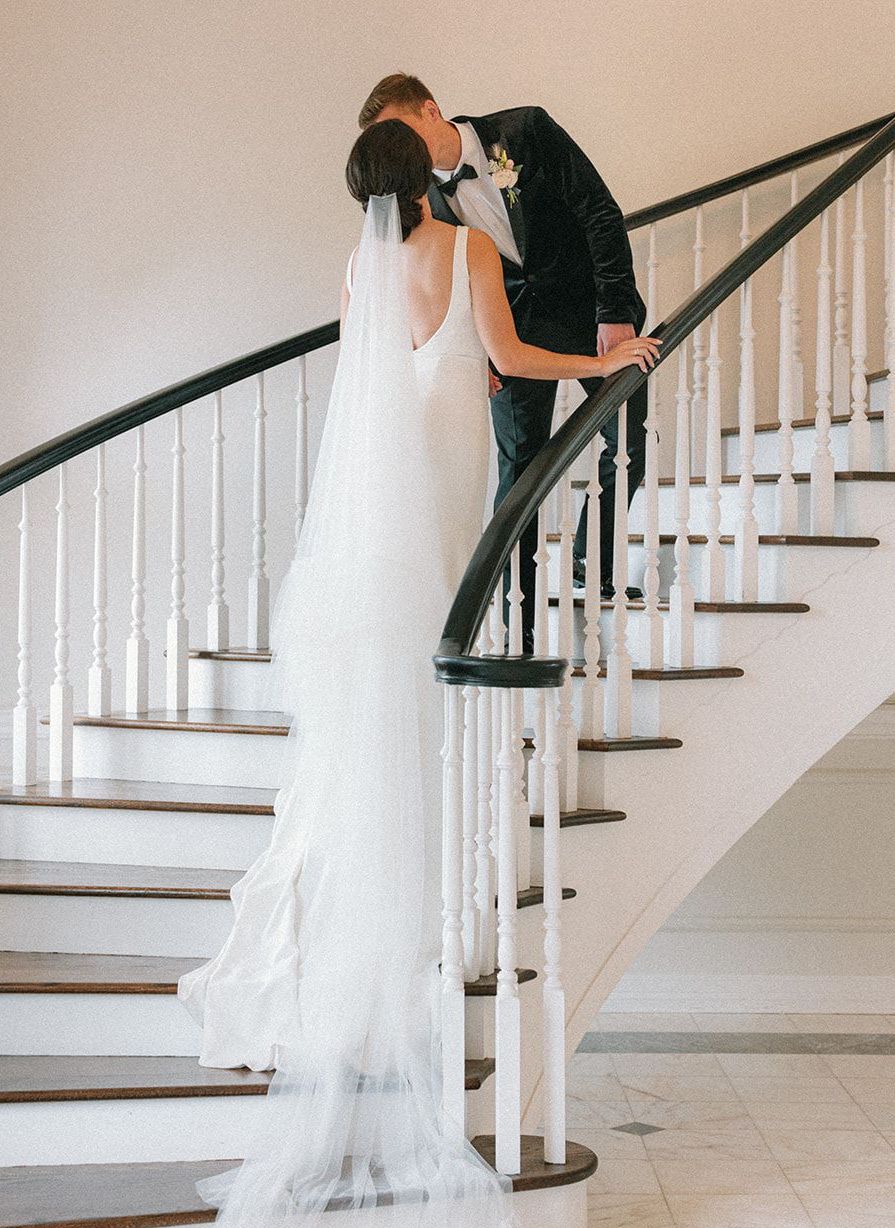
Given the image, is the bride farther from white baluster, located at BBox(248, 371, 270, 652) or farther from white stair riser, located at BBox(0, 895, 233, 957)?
white baluster, located at BBox(248, 371, 270, 652)

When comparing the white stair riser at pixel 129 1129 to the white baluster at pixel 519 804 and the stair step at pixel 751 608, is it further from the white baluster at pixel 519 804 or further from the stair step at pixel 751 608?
the stair step at pixel 751 608

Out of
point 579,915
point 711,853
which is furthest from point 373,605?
point 711,853

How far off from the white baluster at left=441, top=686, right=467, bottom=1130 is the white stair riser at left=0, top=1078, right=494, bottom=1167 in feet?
0.47

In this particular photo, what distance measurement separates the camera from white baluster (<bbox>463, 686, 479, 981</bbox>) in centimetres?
246

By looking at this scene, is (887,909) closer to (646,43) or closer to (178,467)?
(178,467)

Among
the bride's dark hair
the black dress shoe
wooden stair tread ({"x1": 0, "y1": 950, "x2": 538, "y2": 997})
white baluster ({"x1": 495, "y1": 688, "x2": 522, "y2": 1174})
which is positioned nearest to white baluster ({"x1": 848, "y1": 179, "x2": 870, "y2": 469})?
the black dress shoe

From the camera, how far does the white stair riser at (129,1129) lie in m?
2.53

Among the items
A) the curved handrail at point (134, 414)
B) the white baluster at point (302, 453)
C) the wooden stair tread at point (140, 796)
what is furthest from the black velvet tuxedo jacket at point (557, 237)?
the wooden stair tread at point (140, 796)

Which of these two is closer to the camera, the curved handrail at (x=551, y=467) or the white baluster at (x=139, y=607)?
the curved handrail at (x=551, y=467)

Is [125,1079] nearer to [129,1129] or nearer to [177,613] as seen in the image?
[129,1129]

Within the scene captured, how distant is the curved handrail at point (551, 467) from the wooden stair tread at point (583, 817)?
0.56 meters

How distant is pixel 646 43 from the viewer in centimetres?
487

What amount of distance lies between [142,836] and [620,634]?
1265 mm

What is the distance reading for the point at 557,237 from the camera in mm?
3426
